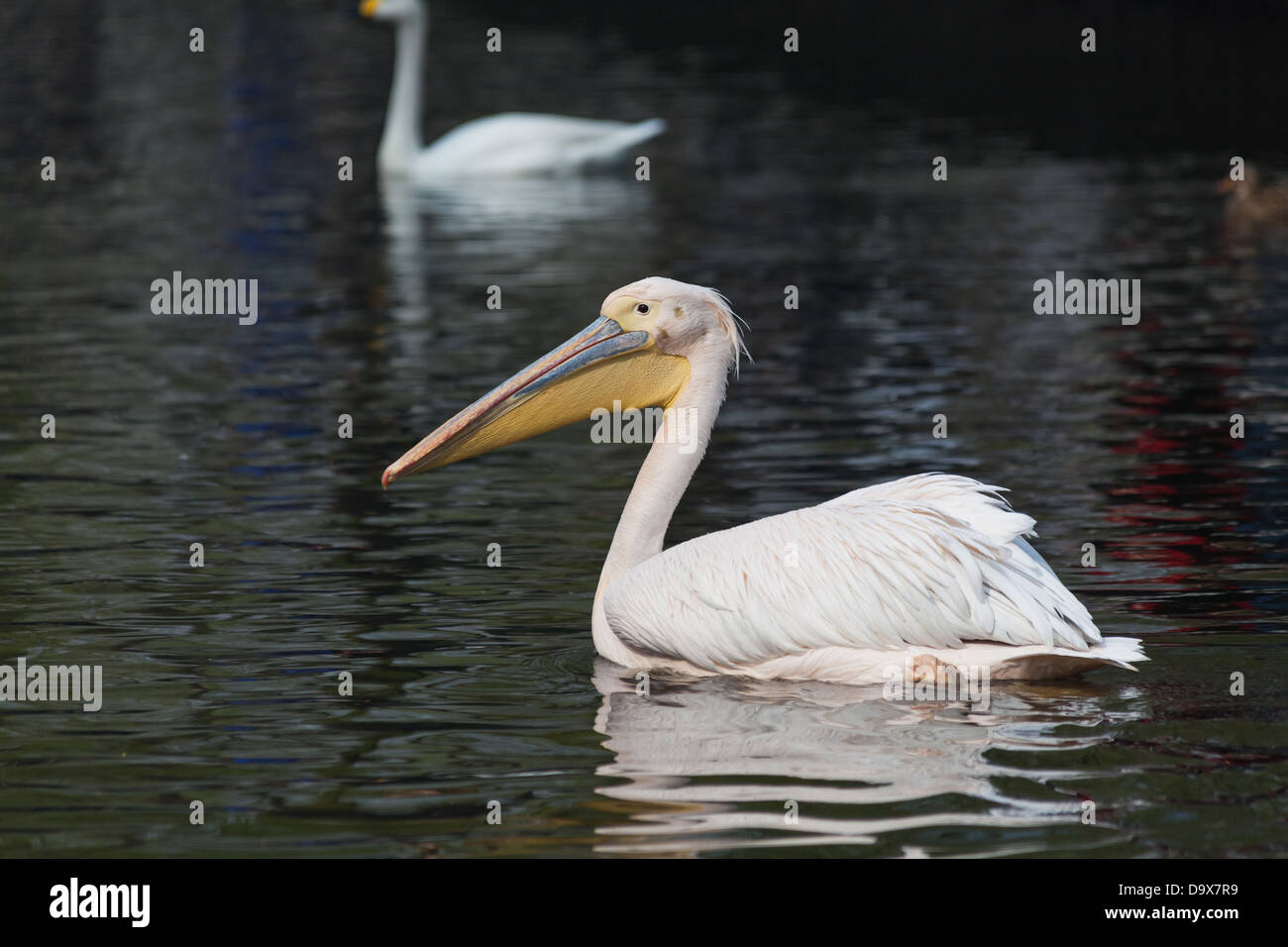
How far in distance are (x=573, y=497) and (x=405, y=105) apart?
1090cm

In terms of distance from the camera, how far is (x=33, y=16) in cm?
4012

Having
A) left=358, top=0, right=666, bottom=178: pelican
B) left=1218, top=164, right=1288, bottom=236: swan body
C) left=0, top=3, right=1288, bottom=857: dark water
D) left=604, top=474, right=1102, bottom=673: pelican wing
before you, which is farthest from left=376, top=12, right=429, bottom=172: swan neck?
left=604, top=474, right=1102, bottom=673: pelican wing

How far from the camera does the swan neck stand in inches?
726

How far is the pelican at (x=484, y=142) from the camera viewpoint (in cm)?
1817

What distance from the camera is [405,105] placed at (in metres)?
18.4

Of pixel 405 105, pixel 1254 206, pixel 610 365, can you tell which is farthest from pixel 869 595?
pixel 405 105

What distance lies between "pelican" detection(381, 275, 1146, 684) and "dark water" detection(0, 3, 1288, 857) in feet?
0.42

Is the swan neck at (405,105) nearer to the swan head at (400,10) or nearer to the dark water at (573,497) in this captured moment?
the swan head at (400,10)

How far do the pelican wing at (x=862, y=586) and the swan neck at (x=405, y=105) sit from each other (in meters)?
13.1

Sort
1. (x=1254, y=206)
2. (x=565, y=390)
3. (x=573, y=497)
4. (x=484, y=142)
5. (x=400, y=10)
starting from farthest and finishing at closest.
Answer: (x=400, y=10) < (x=484, y=142) < (x=1254, y=206) < (x=573, y=497) < (x=565, y=390)

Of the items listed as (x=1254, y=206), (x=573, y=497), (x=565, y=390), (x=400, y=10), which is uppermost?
(x=400, y=10)

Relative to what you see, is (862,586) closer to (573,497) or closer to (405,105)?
(573,497)

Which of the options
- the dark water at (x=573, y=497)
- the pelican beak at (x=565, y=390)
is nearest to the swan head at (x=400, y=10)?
the dark water at (x=573, y=497)
